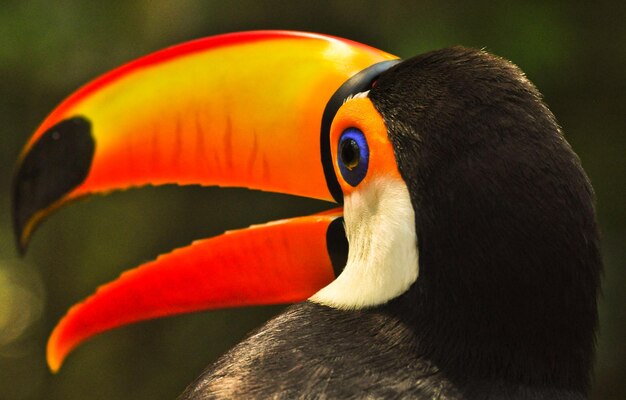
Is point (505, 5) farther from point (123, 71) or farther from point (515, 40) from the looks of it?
point (123, 71)

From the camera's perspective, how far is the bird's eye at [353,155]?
1.31 meters

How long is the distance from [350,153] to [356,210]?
8 cm

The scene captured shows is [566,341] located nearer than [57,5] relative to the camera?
Yes

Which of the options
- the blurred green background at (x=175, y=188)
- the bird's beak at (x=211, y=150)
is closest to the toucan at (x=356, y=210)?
the bird's beak at (x=211, y=150)

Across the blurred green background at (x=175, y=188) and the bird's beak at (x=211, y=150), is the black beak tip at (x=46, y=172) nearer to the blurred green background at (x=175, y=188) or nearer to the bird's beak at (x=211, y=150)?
the bird's beak at (x=211, y=150)

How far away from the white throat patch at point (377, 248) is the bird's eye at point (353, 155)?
2 centimetres

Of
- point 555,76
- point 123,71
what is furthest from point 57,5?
point 123,71

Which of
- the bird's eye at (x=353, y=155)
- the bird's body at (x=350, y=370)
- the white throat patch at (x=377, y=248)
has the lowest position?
the bird's body at (x=350, y=370)

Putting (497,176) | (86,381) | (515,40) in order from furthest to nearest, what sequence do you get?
(86,381) < (515,40) < (497,176)

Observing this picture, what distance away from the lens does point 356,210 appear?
134 centimetres

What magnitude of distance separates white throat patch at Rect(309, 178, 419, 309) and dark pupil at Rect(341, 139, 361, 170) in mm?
41

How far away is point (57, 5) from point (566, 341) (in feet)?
9.56

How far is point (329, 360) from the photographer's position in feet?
3.93

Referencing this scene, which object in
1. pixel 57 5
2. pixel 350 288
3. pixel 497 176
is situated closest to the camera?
pixel 497 176
